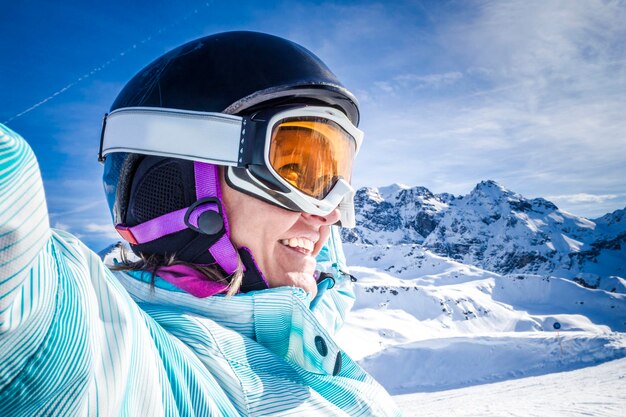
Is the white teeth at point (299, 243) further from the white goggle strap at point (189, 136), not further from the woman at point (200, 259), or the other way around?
the white goggle strap at point (189, 136)

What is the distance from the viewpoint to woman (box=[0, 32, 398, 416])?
493mm

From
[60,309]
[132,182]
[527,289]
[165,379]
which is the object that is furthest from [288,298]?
[527,289]

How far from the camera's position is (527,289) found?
75.5 m

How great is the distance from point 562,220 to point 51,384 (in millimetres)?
207588

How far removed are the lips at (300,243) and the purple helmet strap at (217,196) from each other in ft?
0.97

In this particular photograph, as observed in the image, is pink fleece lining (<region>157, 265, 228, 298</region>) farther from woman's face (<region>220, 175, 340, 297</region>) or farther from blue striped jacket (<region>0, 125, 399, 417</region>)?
woman's face (<region>220, 175, 340, 297</region>)

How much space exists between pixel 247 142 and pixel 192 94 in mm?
404

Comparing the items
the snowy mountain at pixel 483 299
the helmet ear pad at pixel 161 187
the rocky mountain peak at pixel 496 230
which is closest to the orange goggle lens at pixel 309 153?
the helmet ear pad at pixel 161 187

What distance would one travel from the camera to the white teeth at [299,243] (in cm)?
193

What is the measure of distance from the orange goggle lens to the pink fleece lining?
2.22 feet

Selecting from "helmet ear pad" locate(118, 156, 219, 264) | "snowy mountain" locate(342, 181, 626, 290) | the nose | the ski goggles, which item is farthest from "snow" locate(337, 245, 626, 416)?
"snowy mountain" locate(342, 181, 626, 290)

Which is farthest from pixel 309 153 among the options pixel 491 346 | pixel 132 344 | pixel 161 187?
pixel 491 346

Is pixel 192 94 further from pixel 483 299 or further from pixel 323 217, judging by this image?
pixel 483 299

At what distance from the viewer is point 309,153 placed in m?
2.11
